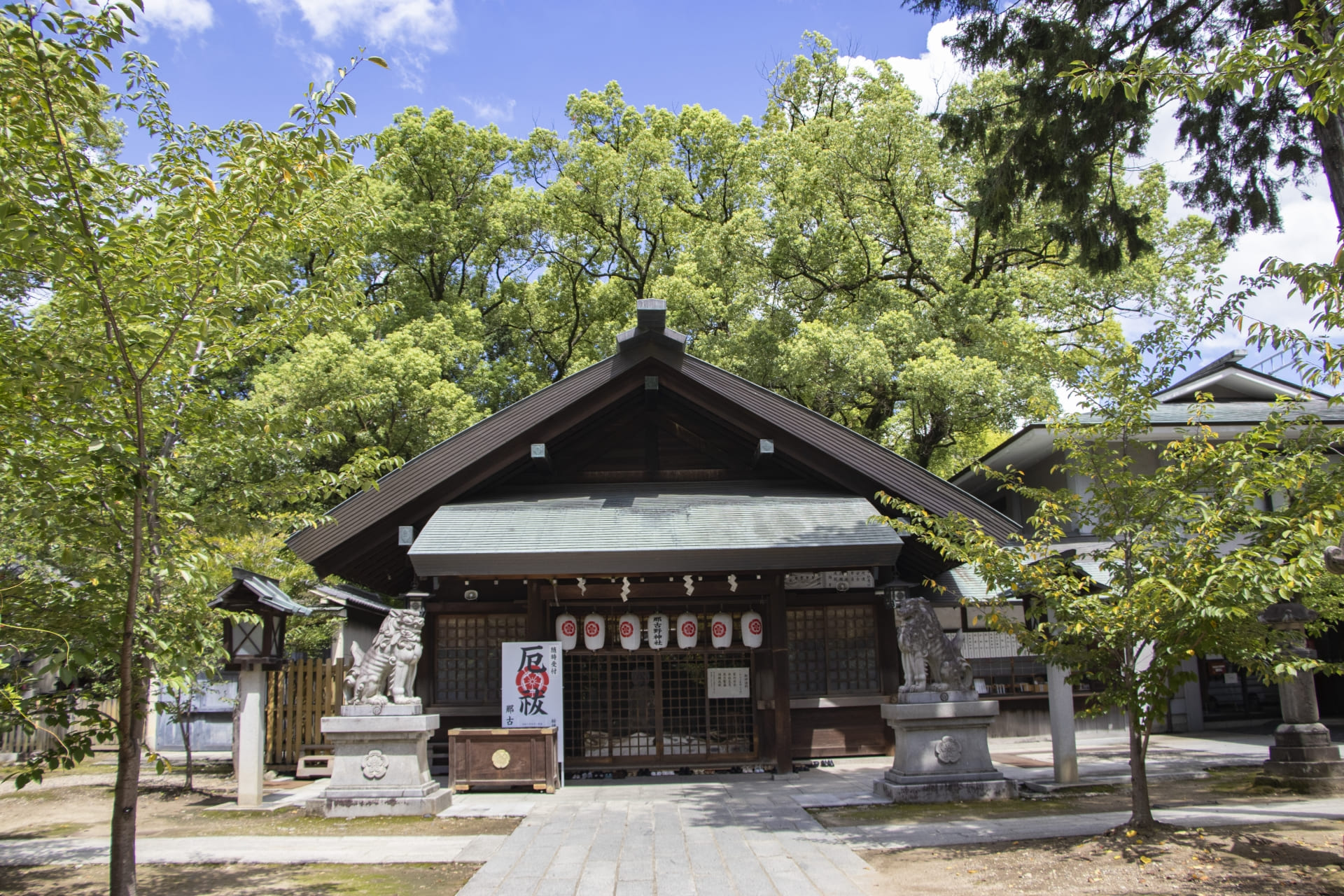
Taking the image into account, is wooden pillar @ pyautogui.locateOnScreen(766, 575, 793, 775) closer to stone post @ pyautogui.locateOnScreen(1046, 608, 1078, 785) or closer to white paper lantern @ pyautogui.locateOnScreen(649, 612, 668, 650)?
white paper lantern @ pyautogui.locateOnScreen(649, 612, 668, 650)

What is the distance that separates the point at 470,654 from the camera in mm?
13320

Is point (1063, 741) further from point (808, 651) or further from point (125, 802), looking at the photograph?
point (125, 802)

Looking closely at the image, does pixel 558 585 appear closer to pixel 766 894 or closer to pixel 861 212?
pixel 766 894

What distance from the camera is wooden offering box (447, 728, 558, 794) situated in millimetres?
11227

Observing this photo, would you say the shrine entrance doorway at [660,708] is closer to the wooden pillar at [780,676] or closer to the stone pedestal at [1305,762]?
the wooden pillar at [780,676]

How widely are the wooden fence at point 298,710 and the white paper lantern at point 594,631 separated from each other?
446 cm

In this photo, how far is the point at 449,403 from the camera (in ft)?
71.2

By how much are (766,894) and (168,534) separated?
4.98 meters

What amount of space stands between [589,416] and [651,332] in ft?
5.00

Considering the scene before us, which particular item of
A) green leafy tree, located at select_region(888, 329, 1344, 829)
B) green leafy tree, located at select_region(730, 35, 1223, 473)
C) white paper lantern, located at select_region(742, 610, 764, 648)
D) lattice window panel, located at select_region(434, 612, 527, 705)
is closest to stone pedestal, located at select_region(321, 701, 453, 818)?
lattice window panel, located at select_region(434, 612, 527, 705)

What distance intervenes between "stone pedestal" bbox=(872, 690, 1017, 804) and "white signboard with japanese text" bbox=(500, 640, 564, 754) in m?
4.20

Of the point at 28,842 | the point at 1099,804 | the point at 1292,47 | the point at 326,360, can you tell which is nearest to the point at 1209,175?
the point at 1292,47

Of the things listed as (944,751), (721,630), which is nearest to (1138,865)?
(944,751)

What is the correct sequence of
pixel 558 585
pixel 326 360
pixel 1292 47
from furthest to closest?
1. pixel 326 360
2. pixel 558 585
3. pixel 1292 47
